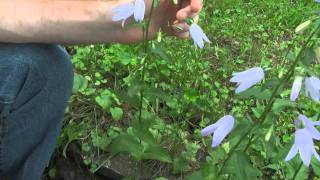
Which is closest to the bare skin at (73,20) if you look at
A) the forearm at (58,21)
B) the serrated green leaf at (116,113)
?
the forearm at (58,21)

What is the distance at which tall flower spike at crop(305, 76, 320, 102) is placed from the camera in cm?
111

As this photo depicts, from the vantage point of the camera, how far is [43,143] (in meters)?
1.65

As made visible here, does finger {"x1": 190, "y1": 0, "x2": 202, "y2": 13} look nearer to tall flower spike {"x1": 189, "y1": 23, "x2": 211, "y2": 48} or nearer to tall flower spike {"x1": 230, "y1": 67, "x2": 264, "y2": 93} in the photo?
tall flower spike {"x1": 189, "y1": 23, "x2": 211, "y2": 48}

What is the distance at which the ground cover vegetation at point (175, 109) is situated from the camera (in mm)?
1599

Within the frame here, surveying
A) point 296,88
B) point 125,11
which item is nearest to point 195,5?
point 125,11

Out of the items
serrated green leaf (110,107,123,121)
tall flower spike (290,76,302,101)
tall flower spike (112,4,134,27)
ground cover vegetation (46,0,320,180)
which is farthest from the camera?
serrated green leaf (110,107,123,121)

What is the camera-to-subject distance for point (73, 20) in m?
1.43

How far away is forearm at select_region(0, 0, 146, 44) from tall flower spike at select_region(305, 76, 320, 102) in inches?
18.6

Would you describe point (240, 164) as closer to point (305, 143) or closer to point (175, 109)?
point (305, 143)

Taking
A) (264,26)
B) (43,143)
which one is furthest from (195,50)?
(43,143)

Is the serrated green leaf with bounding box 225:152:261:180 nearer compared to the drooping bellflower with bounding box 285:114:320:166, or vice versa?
the drooping bellflower with bounding box 285:114:320:166

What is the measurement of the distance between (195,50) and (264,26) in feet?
1.72

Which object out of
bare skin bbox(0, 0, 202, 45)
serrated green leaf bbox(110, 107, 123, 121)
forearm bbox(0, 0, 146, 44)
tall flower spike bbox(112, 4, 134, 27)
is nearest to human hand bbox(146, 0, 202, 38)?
bare skin bbox(0, 0, 202, 45)

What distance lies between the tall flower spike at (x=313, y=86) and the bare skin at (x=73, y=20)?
0.37 metres
